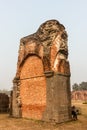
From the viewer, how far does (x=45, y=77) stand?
40.0 ft

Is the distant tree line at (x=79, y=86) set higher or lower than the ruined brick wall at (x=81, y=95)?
higher

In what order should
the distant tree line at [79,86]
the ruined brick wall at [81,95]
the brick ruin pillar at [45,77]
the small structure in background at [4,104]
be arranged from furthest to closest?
1. the distant tree line at [79,86]
2. the ruined brick wall at [81,95]
3. the small structure in background at [4,104]
4. the brick ruin pillar at [45,77]

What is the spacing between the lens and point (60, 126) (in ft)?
34.9

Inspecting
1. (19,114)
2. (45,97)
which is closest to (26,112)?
(19,114)

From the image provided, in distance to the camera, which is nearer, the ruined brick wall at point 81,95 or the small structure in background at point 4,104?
the small structure in background at point 4,104

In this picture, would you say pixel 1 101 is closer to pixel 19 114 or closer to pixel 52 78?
pixel 19 114

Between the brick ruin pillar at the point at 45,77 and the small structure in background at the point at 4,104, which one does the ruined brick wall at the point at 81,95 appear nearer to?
the small structure in background at the point at 4,104

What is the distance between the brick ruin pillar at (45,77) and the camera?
11.6 m

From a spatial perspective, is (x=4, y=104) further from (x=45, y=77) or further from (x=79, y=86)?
(x=79, y=86)

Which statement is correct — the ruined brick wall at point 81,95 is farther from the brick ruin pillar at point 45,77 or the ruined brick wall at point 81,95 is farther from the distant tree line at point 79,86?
the brick ruin pillar at point 45,77

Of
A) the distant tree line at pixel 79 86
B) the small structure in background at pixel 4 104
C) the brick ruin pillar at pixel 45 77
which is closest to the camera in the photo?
the brick ruin pillar at pixel 45 77

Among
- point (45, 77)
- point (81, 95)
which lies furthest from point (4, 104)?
point (81, 95)

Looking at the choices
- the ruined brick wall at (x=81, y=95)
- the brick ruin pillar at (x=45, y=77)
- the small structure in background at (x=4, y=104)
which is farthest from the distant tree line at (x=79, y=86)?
the brick ruin pillar at (x=45, y=77)

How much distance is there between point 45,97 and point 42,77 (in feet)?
4.27
